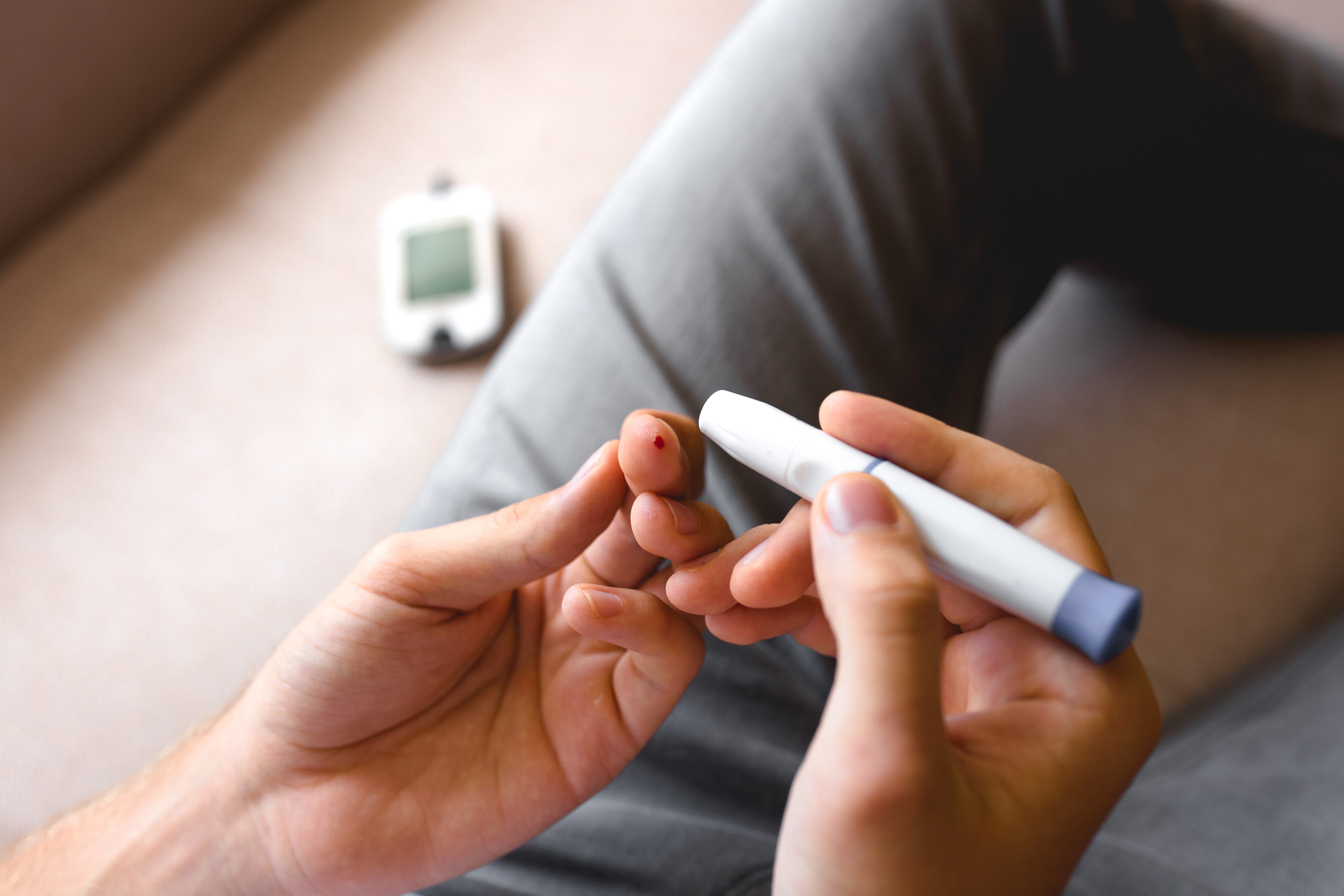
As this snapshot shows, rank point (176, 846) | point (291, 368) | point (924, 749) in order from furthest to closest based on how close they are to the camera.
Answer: point (291, 368) → point (176, 846) → point (924, 749)

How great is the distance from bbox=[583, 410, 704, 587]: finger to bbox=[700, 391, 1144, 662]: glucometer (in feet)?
0.09

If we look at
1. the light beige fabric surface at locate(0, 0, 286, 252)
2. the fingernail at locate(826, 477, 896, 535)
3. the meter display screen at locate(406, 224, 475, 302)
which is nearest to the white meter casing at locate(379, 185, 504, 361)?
the meter display screen at locate(406, 224, 475, 302)

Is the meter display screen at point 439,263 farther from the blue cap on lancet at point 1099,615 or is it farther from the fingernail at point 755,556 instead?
the blue cap on lancet at point 1099,615

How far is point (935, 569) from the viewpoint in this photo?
38cm

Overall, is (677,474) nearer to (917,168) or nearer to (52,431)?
(917,168)

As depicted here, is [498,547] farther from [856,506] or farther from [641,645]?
[856,506]

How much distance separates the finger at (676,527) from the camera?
44 cm

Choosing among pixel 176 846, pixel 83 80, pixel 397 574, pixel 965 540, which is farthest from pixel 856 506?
pixel 83 80

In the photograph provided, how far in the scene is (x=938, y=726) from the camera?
1.03ft

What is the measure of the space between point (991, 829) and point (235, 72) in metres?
1.12

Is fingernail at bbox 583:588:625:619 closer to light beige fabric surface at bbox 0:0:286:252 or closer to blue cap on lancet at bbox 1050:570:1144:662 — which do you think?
blue cap on lancet at bbox 1050:570:1144:662

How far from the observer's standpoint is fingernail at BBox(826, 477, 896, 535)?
1.14 ft

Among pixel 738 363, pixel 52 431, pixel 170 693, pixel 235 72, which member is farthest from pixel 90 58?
pixel 738 363

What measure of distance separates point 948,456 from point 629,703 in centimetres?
25
